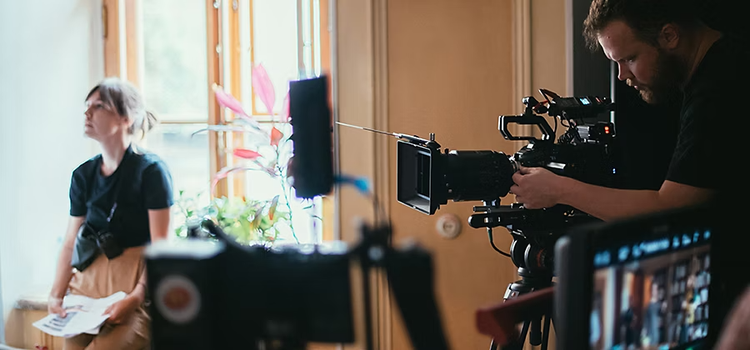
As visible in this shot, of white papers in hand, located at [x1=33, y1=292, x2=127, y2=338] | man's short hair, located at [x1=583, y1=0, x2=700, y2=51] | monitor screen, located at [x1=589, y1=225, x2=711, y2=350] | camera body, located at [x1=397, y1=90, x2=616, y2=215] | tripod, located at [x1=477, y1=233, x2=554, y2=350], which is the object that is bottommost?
white papers in hand, located at [x1=33, y1=292, x2=127, y2=338]

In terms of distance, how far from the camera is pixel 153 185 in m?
2.43

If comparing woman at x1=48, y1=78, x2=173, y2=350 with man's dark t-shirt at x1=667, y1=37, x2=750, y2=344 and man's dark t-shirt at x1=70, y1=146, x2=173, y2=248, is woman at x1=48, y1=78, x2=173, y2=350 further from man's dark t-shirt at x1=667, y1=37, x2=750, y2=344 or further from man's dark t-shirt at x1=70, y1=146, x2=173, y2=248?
man's dark t-shirt at x1=667, y1=37, x2=750, y2=344

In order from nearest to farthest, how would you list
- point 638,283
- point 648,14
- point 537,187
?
point 638,283 < point 648,14 < point 537,187

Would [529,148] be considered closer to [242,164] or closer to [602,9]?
[602,9]

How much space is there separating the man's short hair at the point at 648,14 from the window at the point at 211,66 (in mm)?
1545

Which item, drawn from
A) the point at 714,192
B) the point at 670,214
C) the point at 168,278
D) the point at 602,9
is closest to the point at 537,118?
the point at 602,9

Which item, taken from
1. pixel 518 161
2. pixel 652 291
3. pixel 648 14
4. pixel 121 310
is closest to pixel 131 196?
pixel 121 310

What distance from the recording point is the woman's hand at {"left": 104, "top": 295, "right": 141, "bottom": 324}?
2334 mm

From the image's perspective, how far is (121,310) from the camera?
2.34 meters

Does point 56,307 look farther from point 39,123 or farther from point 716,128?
point 716,128

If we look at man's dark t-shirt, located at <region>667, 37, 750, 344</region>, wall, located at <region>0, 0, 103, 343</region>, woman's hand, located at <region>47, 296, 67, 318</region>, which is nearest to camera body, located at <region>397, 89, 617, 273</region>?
man's dark t-shirt, located at <region>667, 37, 750, 344</region>

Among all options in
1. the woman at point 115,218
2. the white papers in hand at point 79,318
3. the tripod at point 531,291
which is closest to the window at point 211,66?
the woman at point 115,218

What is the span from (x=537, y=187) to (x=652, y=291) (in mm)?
766

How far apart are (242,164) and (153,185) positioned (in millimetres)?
588
